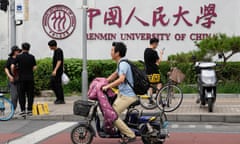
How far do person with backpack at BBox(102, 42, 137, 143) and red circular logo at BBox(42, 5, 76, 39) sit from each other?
42.4 feet

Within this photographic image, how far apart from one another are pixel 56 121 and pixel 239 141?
16.1 ft

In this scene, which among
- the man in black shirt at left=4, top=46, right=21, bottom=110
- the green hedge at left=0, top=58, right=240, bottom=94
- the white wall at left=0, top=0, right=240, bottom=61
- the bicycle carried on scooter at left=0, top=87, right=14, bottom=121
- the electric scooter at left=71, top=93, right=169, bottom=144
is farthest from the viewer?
the white wall at left=0, top=0, right=240, bottom=61

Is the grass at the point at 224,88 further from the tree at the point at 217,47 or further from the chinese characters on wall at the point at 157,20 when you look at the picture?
the chinese characters on wall at the point at 157,20

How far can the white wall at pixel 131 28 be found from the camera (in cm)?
2188

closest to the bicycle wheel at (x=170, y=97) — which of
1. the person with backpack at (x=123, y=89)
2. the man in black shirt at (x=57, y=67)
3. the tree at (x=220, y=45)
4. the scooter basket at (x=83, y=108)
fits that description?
the man in black shirt at (x=57, y=67)

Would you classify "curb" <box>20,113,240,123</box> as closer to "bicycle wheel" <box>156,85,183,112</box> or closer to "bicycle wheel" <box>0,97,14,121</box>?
"bicycle wheel" <box>156,85,183,112</box>

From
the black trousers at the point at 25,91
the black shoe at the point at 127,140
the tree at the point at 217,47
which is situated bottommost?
the black shoe at the point at 127,140

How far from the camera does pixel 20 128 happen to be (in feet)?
42.1

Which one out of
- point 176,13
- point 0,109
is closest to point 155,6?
point 176,13

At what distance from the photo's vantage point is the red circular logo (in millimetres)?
22656

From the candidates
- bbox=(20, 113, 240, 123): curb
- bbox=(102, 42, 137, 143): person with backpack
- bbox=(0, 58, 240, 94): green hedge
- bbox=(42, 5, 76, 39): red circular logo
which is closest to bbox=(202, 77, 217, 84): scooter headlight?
bbox=(20, 113, 240, 123): curb

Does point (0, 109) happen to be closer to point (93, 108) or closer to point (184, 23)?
point (93, 108)

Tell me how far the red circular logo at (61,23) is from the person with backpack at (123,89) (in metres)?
12.9

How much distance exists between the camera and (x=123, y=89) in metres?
9.80
